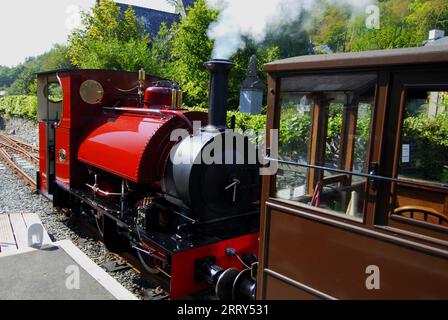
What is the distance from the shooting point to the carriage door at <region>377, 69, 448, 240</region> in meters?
2.17

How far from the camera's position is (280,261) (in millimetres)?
2826

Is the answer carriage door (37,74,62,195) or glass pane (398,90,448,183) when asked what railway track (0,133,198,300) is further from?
glass pane (398,90,448,183)

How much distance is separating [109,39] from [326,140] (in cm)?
1916

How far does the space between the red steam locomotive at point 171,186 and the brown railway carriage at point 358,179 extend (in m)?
1.03

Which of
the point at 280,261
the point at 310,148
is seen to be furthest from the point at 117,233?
the point at 310,148

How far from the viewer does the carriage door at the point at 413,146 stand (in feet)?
7.13

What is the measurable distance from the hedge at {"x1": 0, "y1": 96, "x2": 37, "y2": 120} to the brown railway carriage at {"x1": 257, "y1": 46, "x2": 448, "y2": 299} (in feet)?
74.3

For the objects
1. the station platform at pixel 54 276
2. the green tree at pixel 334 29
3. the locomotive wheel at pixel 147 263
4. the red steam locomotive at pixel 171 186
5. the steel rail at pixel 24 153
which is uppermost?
the green tree at pixel 334 29

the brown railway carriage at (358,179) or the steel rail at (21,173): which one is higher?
the brown railway carriage at (358,179)

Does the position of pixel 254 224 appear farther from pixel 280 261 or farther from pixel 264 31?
pixel 264 31

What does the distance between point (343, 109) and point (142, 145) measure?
2.63 metres

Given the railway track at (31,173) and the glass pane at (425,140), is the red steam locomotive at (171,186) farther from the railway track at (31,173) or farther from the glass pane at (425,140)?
the glass pane at (425,140)

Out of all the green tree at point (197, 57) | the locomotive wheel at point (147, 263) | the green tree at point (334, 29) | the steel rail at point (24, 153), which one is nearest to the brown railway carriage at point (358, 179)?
the locomotive wheel at point (147, 263)

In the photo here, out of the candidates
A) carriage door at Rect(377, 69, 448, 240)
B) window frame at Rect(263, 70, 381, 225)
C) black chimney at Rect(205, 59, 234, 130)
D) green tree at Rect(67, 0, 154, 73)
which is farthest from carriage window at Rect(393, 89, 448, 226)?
green tree at Rect(67, 0, 154, 73)
